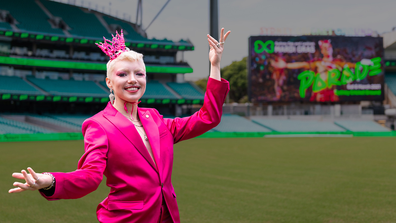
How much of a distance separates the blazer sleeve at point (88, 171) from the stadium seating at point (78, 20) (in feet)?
129

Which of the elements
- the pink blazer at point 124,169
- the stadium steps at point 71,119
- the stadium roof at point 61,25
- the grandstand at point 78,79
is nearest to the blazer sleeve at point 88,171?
the pink blazer at point 124,169

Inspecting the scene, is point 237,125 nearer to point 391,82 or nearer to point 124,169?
point 391,82

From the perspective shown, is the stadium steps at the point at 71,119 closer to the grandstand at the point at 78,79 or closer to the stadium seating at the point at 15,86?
the grandstand at the point at 78,79

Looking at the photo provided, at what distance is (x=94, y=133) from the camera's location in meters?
2.26

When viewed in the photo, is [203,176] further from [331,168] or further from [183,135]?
[183,135]

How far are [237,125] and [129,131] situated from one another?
36240 millimetres

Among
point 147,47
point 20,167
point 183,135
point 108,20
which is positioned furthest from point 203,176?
point 108,20

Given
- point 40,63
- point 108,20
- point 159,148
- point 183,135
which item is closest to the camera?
point 159,148

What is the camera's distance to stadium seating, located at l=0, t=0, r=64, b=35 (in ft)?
123

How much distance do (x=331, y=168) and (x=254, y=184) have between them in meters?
4.30

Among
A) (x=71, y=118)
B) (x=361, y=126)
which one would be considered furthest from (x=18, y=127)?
(x=361, y=126)

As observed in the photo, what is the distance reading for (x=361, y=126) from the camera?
1570 inches

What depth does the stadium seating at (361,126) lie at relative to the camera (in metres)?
39.0

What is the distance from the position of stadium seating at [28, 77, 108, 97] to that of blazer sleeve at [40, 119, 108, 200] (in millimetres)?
34010
